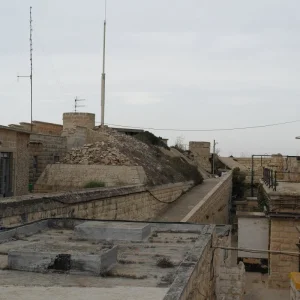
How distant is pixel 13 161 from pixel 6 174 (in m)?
0.40

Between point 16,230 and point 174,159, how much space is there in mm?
20997

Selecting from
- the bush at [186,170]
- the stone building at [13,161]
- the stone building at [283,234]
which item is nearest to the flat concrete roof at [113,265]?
the stone building at [283,234]

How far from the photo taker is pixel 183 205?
1955cm

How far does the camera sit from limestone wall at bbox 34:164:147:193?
16078mm

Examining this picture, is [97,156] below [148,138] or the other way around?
below

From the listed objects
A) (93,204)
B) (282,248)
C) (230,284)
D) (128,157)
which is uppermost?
(128,157)

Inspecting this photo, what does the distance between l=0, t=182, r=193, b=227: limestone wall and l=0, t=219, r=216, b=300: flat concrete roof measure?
133 centimetres

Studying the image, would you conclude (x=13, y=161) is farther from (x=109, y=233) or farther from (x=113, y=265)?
(x=113, y=265)

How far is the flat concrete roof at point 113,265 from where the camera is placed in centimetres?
343

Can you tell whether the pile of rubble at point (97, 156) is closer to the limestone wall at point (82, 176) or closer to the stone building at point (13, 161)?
the limestone wall at point (82, 176)

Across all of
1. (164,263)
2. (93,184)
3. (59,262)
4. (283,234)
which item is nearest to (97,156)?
(93,184)

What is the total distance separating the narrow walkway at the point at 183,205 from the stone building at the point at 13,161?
16.3ft

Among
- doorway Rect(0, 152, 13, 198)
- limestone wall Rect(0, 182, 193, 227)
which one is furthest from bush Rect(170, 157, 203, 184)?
doorway Rect(0, 152, 13, 198)

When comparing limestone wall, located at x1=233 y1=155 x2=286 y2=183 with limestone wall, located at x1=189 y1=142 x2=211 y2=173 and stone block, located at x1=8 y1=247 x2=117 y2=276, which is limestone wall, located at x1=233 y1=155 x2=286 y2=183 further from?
stone block, located at x1=8 y1=247 x2=117 y2=276
